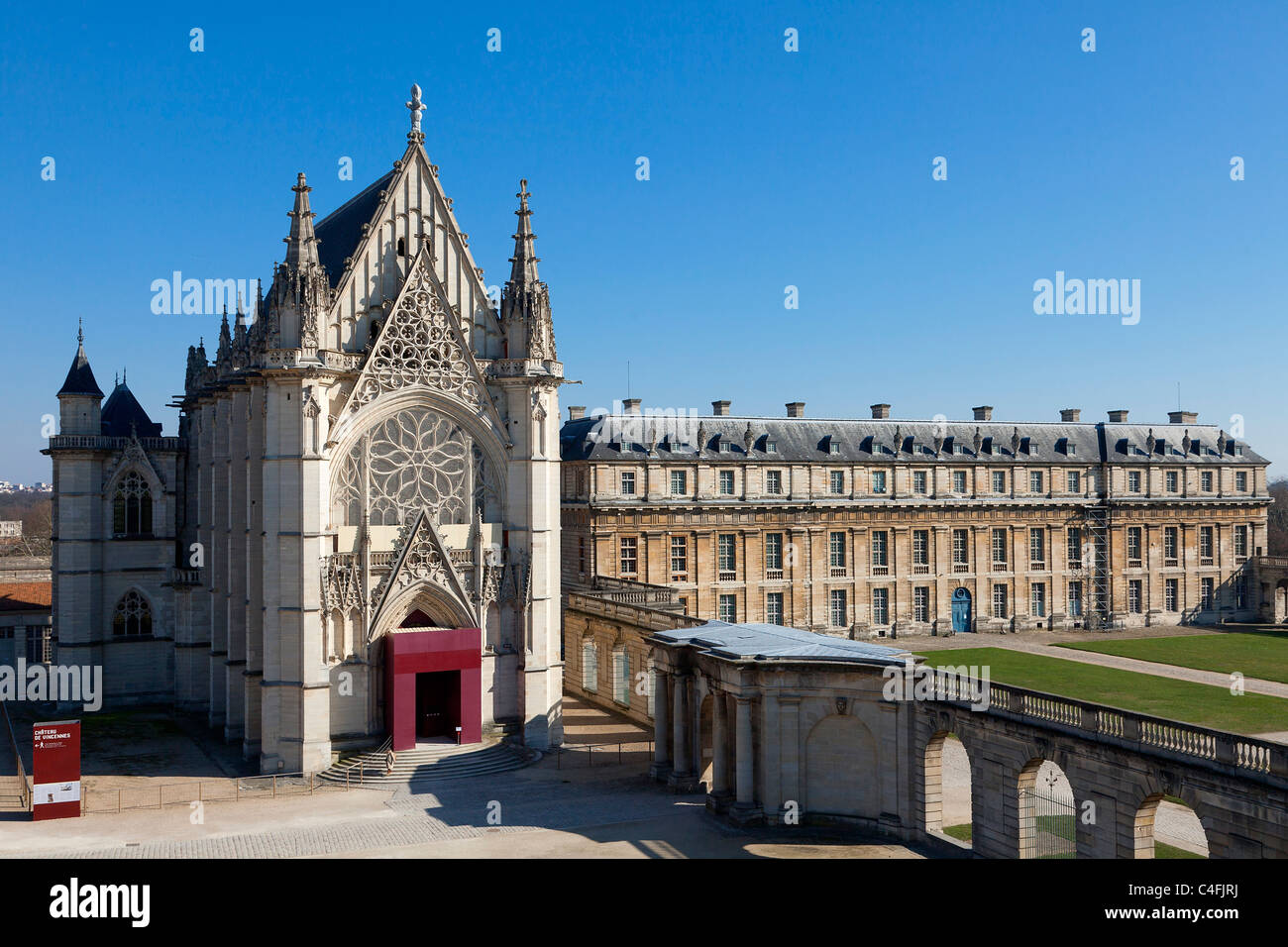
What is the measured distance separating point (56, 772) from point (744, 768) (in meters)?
20.0

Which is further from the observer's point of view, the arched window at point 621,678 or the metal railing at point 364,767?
the arched window at point 621,678

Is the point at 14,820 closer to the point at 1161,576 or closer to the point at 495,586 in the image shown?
the point at 495,586

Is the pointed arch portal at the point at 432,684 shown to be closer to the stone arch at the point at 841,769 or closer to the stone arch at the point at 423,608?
the stone arch at the point at 423,608

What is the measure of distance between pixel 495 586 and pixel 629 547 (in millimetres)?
21450

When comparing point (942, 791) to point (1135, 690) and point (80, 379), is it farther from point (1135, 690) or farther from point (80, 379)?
point (80, 379)

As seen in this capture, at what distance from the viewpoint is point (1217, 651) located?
60.2m

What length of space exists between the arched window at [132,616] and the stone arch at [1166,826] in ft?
139

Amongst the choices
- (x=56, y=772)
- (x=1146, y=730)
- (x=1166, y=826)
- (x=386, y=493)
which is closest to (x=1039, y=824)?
(x=1166, y=826)

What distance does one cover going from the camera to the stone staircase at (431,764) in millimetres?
34500

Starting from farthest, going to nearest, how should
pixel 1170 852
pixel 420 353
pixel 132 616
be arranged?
1. pixel 132 616
2. pixel 420 353
3. pixel 1170 852

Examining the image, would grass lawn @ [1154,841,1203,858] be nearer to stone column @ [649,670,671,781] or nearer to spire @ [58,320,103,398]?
stone column @ [649,670,671,781]

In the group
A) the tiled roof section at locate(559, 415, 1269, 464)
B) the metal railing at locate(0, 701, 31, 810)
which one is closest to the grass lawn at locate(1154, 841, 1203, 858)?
the metal railing at locate(0, 701, 31, 810)

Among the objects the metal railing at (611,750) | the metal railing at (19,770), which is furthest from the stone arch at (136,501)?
the metal railing at (611,750)
